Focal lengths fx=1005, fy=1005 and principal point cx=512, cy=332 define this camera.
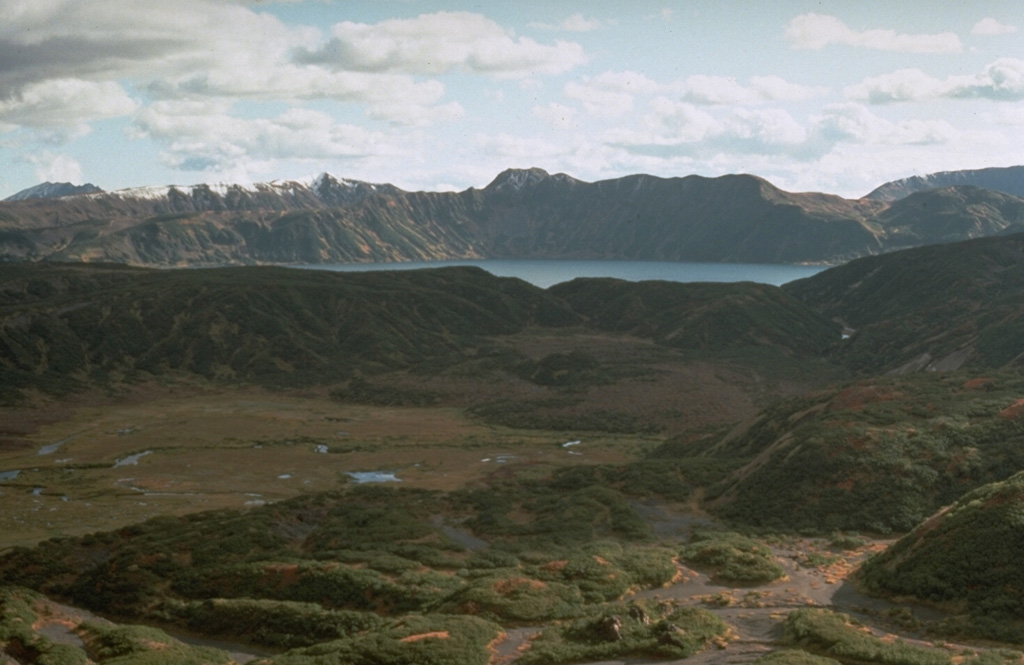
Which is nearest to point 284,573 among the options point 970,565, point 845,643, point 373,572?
point 373,572

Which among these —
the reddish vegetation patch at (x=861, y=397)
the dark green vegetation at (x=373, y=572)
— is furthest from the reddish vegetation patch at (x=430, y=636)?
the reddish vegetation patch at (x=861, y=397)

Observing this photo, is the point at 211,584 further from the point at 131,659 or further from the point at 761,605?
the point at 761,605

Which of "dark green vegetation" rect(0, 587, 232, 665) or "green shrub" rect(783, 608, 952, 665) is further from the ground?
"green shrub" rect(783, 608, 952, 665)

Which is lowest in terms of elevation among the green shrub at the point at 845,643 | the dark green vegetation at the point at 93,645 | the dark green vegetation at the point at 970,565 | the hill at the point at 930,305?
the dark green vegetation at the point at 93,645

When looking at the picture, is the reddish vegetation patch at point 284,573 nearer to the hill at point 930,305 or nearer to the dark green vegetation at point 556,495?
the dark green vegetation at point 556,495

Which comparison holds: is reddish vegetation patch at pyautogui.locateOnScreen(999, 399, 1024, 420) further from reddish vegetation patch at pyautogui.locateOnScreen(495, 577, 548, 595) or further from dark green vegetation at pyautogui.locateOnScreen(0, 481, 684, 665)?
reddish vegetation patch at pyautogui.locateOnScreen(495, 577, 548, 595)

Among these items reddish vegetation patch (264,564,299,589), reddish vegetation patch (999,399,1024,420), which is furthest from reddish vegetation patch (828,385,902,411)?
reddish vegetation patch (264,564,299,589)
